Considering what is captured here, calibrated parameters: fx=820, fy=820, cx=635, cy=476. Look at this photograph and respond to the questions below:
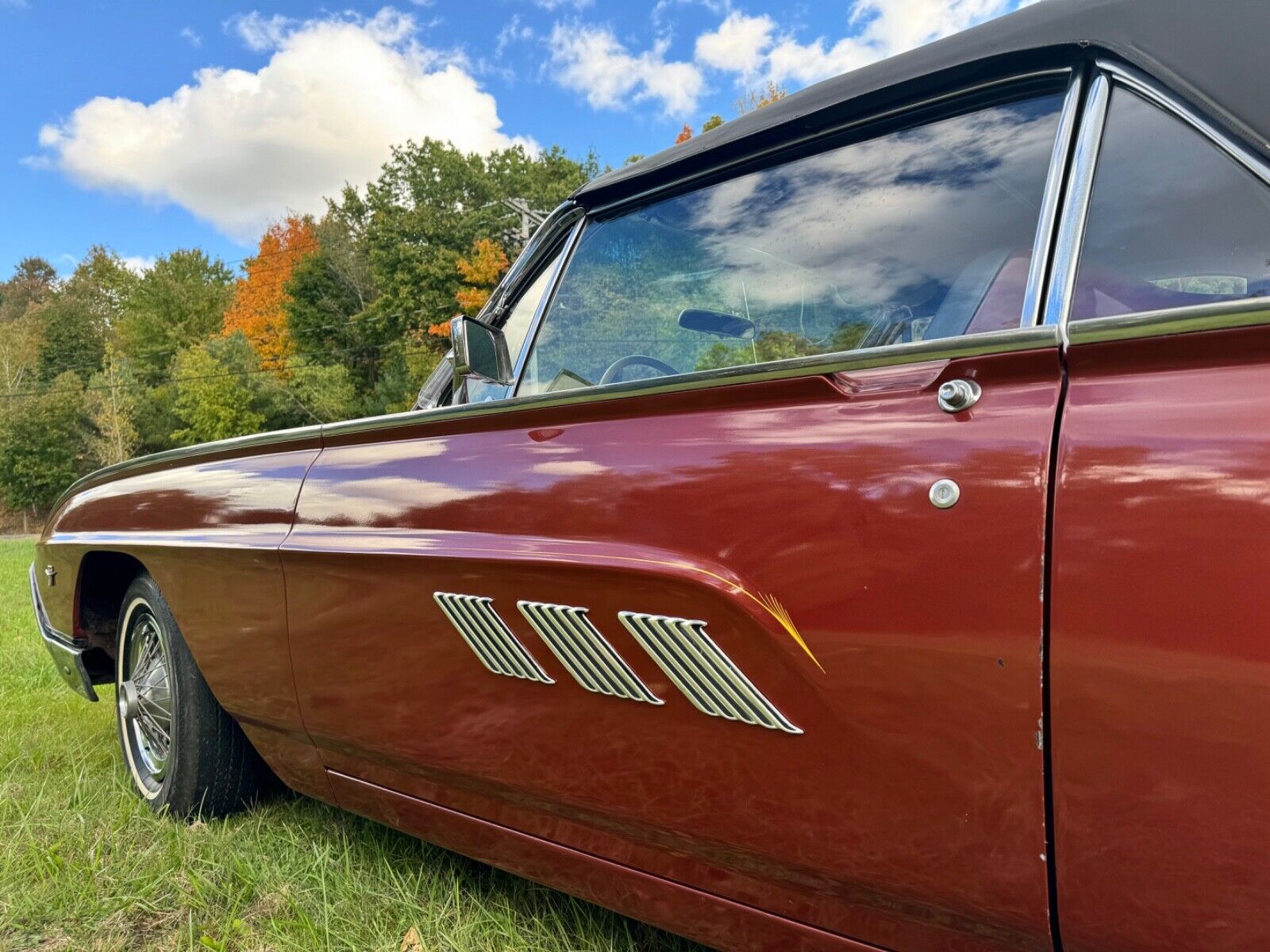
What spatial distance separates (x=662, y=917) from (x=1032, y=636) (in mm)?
817

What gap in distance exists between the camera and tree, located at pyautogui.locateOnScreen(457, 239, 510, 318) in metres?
30.6

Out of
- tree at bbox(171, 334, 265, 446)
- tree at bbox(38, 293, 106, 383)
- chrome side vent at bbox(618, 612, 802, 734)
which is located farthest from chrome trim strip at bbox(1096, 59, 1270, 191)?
tree at bbox(38, 293, 106, 383)

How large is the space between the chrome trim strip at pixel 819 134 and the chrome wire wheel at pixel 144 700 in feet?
6.02

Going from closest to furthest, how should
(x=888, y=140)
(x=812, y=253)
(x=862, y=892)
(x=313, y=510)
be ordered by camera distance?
(x=862, y=892) < (x=888, y=140) < (x=812, y=253) < (x=313, y=510)

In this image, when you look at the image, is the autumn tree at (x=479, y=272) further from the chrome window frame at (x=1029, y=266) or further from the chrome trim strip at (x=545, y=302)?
the chrome window frame at (x=1029, y=266)

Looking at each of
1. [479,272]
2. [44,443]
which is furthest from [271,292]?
[479,272]

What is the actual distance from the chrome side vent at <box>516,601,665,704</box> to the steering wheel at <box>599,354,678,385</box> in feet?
2.22

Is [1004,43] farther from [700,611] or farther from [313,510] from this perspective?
[313,510]

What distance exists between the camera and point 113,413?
38094mm

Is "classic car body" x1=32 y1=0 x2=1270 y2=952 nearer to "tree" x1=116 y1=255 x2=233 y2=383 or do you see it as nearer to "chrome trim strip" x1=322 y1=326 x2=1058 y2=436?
"chrome trim strip" x1=322 y1=326 x2=1058 y2=436

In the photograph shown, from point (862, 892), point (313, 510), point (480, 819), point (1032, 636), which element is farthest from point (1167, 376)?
point (313, 510)

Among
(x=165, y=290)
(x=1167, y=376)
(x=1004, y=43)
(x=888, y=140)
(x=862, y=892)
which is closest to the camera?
(x=1167, y=376)

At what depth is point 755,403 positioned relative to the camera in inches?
46.8

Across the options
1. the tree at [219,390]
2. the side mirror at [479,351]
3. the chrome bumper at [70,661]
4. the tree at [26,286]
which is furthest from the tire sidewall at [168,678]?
the tree at [26,286]
